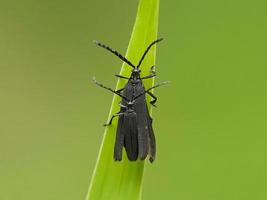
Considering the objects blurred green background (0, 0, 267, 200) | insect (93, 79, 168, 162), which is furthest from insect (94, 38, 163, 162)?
blurred green background (0, 0, 267, 200)

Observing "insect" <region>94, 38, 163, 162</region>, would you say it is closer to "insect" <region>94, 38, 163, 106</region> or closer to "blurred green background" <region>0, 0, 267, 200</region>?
"insect" <region>94, 38, 163, 106</region>

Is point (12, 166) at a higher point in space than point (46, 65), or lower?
lower

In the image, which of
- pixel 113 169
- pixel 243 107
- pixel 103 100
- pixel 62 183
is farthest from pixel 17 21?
pixel 113 169

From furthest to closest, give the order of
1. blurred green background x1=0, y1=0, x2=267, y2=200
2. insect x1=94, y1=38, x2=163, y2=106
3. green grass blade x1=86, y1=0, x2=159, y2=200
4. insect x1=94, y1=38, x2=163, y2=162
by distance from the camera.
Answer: blurred green background x1=0, y1=0, x2=267, y2=200, insect x1=94, y1=38, x2=163, y2=162, insect x1=94, y1=38, x2=163, y2=106, green grass blade x1=86, y1=0, x2=159, y2=200

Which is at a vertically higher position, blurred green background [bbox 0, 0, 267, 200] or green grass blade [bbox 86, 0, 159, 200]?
blurred green background [bbox 0, 0, 267, 200]

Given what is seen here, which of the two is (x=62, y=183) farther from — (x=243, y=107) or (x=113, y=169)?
(x=113, y=169)

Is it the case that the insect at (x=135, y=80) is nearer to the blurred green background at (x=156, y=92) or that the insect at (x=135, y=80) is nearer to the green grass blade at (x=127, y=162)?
the green grass blade at (x=127, y=162)

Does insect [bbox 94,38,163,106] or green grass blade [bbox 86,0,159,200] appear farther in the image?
insect [bbox 94,38,163,106]
